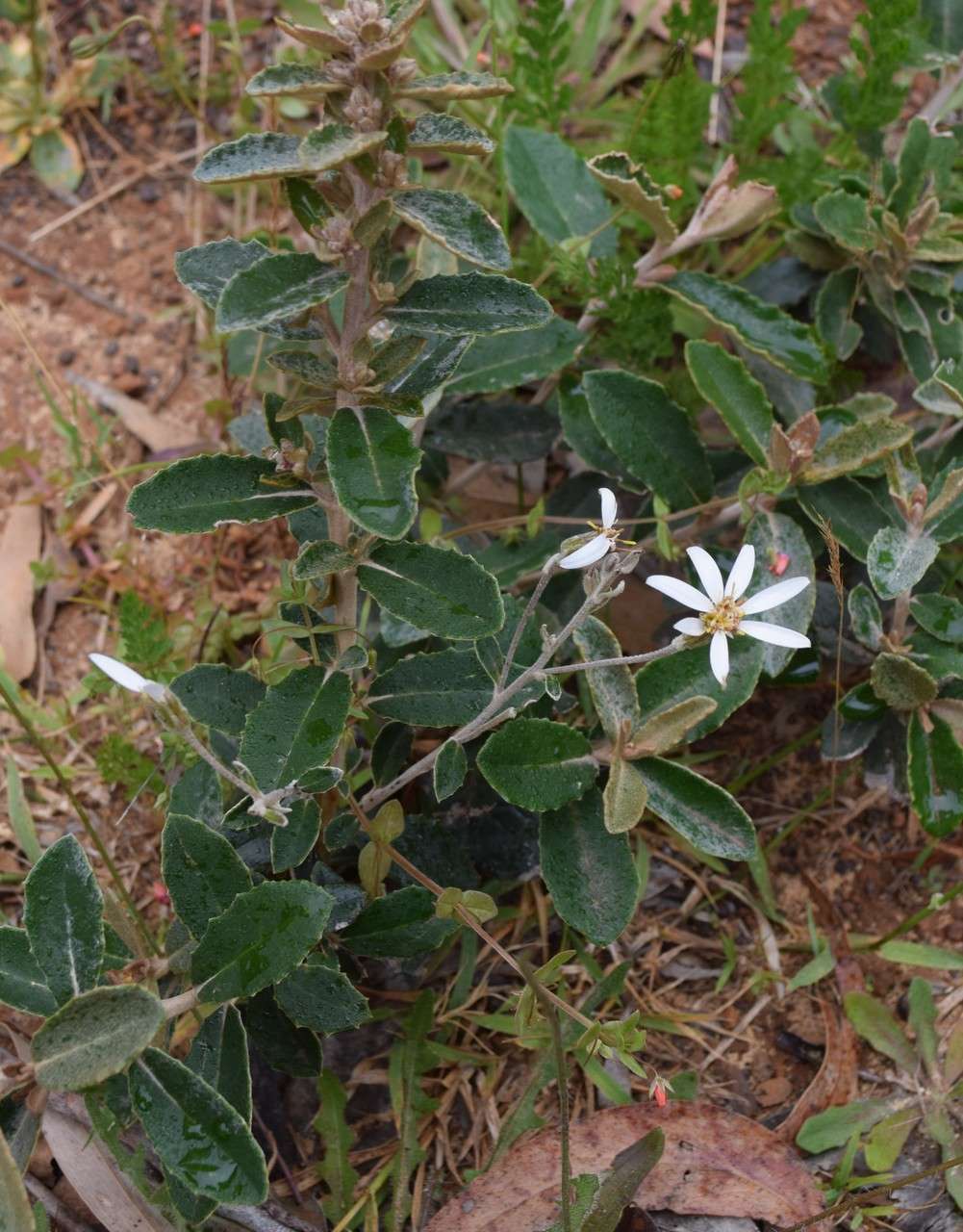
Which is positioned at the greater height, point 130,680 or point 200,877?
point 130,680

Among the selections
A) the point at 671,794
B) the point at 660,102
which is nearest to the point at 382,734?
the point at 671,794

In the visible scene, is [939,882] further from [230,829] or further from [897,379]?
[230,829]

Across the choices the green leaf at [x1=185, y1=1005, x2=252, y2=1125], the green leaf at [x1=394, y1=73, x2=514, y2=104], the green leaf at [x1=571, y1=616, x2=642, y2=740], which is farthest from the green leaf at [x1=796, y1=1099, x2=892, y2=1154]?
the green leaf at [x1=394, y1=73, x2=514, y2=104]

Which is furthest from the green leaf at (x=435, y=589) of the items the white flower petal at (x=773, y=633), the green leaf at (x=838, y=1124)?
the green leaf at (x=838, y=1124)

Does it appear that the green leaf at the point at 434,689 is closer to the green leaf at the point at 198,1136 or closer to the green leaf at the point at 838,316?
the green leaf at the point at 198,1136

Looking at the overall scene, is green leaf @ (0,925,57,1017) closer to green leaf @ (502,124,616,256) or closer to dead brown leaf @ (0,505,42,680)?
dead brown leaf @ (0,505,42,680)

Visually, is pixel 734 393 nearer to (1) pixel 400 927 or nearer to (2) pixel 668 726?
(2) pixel 668 726

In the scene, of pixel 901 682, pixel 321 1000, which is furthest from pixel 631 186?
pixel 321 1000
